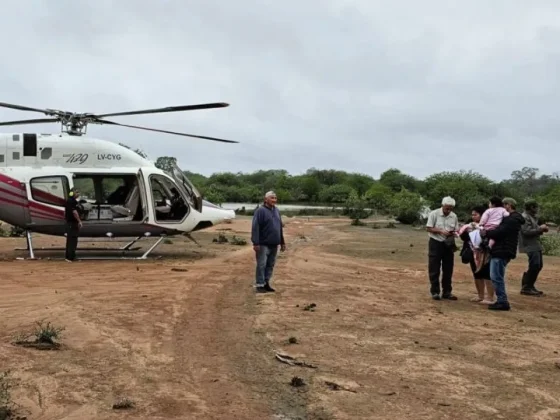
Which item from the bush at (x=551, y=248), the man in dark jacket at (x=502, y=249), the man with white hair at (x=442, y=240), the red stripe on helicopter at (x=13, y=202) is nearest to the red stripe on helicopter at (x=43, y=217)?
the red stripe on helicopter at (x=13, y=202)

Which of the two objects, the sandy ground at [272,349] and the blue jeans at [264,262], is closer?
the sandy ground at [272,349]

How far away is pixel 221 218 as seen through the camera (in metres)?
16.4

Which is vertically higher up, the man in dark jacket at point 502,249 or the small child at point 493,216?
the small child at point 493,216

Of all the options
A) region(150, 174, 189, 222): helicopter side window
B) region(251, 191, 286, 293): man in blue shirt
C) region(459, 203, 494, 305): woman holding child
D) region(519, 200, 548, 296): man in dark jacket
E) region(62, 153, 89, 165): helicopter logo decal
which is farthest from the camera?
region(150, 174, 189, 222): helicopter side window

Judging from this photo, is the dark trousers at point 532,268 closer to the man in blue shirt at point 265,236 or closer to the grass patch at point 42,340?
the man in blue shirt at point 265,236

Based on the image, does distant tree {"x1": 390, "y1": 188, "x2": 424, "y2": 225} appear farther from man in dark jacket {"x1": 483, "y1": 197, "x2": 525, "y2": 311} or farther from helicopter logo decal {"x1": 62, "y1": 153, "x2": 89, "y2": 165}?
man in dark jacket {"x1": 483, "y1": 197, "x2": 525, "y2": 311}

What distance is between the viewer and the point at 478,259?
991cm

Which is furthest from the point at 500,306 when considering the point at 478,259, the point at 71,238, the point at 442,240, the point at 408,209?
the point at 408,209

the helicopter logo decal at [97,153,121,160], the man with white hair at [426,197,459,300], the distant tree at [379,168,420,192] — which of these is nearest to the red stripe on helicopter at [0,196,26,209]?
the helicopter logo decal at [97,153,121,160]

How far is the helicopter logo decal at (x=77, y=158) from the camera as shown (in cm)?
1526

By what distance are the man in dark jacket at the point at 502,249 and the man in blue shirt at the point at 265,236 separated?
347 cm

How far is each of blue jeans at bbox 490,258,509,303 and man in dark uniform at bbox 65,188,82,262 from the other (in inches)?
375

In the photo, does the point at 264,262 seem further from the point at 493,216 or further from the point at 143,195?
the point at 143,195

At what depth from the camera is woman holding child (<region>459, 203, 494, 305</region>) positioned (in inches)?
389
